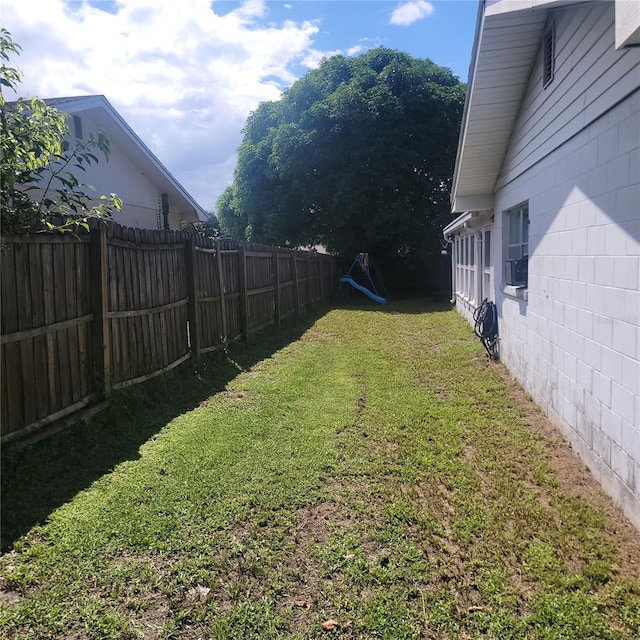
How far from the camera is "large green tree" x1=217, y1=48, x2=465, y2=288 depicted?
832 inches

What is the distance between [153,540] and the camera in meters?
2.95

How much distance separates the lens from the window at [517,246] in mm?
6746

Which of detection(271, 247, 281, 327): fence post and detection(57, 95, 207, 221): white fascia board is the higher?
detection(57, 95, 207, 221): white fascia board

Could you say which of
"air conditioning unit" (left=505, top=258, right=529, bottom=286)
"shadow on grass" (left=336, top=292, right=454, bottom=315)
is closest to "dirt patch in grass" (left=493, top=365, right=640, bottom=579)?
"air conditioning unit" (left=505, top=258, right=529, bottom=286)

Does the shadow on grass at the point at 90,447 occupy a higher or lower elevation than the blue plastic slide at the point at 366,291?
lower

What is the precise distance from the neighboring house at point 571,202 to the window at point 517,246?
27mm

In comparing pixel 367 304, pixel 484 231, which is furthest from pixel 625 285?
pixel 367 304

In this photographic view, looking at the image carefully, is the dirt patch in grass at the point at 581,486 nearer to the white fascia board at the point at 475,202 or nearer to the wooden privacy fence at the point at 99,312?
the wooden privacy fence at the point at 99,312

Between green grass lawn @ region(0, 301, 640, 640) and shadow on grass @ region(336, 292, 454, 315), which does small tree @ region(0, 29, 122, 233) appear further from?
shadow on grass @ region(336, 292, 454, 315)

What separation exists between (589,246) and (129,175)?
11.3 meters

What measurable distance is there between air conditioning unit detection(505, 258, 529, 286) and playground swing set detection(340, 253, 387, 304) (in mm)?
12953

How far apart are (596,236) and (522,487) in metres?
1.92

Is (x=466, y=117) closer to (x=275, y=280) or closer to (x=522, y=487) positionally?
(x=522, y=487)

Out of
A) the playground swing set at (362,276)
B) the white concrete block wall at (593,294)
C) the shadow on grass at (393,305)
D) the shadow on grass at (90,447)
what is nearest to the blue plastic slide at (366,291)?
the playground swing set at (362,276)
